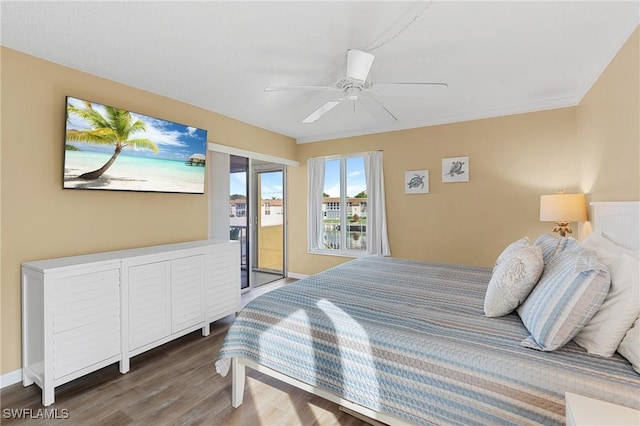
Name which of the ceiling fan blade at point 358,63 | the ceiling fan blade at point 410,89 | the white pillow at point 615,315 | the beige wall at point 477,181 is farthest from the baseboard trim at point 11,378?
the beige wall at point 477,181

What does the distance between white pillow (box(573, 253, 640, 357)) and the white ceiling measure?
1586 mm

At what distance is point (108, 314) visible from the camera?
2297mm

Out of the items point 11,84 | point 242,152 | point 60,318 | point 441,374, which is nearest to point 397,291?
point 441,374

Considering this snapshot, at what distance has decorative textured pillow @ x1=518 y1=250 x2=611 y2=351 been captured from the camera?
124 centimetres

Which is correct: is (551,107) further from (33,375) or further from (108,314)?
(33,375)

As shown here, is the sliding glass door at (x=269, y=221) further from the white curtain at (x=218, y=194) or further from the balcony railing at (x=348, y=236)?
the white curtain at (x=218, y=194)

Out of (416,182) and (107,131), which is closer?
(107,131)

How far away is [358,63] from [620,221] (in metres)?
2.11

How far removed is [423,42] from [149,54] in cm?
208

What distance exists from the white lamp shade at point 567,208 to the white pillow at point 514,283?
1661 mm

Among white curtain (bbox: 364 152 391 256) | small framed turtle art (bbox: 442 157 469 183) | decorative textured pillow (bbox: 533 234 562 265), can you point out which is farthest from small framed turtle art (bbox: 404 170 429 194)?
decorative textured pillow (bbox: 533 234 562 265)

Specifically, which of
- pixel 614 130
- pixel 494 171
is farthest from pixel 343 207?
pixel 614 130

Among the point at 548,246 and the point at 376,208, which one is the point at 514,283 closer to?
the point at 548,246

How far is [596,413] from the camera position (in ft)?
3.08
